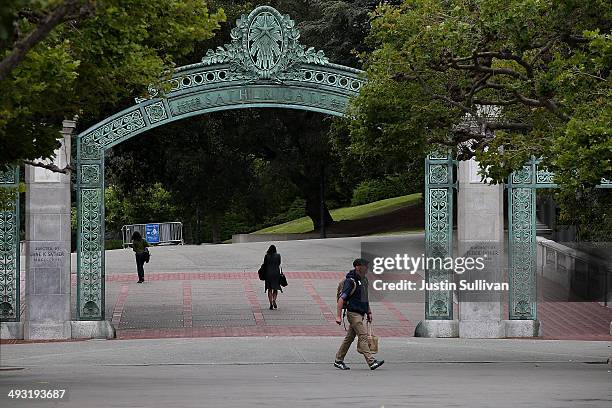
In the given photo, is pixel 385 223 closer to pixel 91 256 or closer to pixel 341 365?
pixel 91 256

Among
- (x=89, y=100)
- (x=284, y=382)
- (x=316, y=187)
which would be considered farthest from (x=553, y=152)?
(x=316, y=187)

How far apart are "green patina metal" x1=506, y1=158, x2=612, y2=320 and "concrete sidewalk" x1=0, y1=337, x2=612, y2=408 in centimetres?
86

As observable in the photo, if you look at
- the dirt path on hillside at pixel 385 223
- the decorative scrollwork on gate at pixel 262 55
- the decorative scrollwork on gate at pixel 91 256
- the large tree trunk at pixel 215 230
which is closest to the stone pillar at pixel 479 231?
the decorative scrollwork on gate at pixel 262 55

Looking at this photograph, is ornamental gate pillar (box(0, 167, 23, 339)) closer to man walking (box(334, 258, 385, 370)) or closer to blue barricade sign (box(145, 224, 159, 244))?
man walking (box(334, 258, 385, 370))

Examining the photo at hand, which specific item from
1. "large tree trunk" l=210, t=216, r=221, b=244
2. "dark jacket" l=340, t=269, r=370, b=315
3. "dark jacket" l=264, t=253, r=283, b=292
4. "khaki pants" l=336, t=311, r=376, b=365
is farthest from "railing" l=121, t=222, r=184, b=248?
"khaki pants" l=336, t=311, r=376, b=365

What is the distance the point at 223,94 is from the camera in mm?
21672

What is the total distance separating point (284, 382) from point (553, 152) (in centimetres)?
447

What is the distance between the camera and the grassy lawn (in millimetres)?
55156

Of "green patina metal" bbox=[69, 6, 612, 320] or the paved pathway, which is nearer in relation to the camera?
"green patina metal" bbox=[69, 6, 612, 320]

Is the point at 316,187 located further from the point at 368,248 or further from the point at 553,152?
the point at 553,152

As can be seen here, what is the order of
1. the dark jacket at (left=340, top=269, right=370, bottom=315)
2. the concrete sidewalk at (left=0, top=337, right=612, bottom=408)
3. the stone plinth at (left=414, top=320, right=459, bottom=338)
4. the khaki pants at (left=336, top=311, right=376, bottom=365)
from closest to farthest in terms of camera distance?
the concrete sidewalk at (left=0, top=337, right=612, bottom=408)
the khaki pants at (left=336, top=311, right=376, bottom=365)
the dark jacket at (left=340, top=269, right=370, bottom=315)
the stone plinth at (left=414, top=320, right=459, bottom=338)

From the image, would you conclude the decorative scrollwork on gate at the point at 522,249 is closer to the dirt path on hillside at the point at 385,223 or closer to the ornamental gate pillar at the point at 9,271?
the ornamental gate pillar at the point at 9,271

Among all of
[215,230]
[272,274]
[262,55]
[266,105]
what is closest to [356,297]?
[266,105]

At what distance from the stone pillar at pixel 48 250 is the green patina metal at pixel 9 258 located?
200 millimetres
